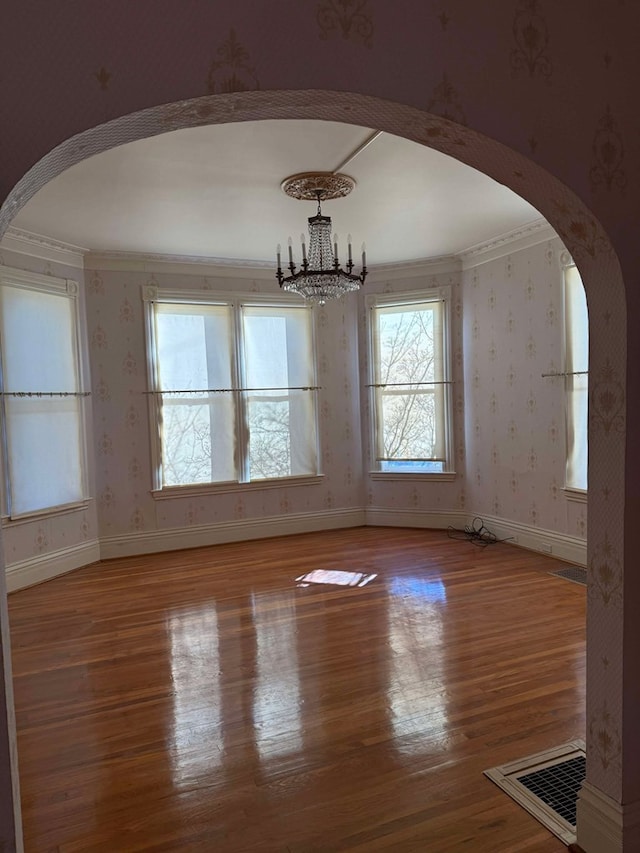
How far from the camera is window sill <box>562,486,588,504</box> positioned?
4854 mm

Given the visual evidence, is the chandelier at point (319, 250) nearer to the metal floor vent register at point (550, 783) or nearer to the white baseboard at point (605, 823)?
the metal floor vent register at point (550, 783)

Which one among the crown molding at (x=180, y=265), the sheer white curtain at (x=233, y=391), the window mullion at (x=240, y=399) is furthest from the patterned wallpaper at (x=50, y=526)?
the window mullion at (x=240, y=399)

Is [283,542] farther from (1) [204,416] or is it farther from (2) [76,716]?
(2) [76,716]

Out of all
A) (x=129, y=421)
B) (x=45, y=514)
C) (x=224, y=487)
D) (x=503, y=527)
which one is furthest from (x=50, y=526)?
(x=503, y=527)

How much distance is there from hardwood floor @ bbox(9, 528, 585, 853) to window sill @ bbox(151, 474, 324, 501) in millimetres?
1122

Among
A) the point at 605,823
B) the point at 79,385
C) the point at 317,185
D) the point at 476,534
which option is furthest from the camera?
the point at 476,534

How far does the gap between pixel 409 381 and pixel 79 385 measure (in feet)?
11.0

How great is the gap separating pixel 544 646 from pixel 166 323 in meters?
4.42

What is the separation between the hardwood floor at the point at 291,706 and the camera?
2.07 meters

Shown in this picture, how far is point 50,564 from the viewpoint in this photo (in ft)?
16.9

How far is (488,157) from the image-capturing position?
1704mm

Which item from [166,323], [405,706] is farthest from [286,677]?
[166,323]

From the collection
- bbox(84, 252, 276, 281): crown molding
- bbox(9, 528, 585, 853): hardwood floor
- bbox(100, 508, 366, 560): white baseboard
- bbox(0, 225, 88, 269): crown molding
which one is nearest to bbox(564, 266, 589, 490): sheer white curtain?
bbox(9, 528, 585, 853): hardwood floor

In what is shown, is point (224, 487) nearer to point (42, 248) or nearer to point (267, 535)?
point (267, 535)
